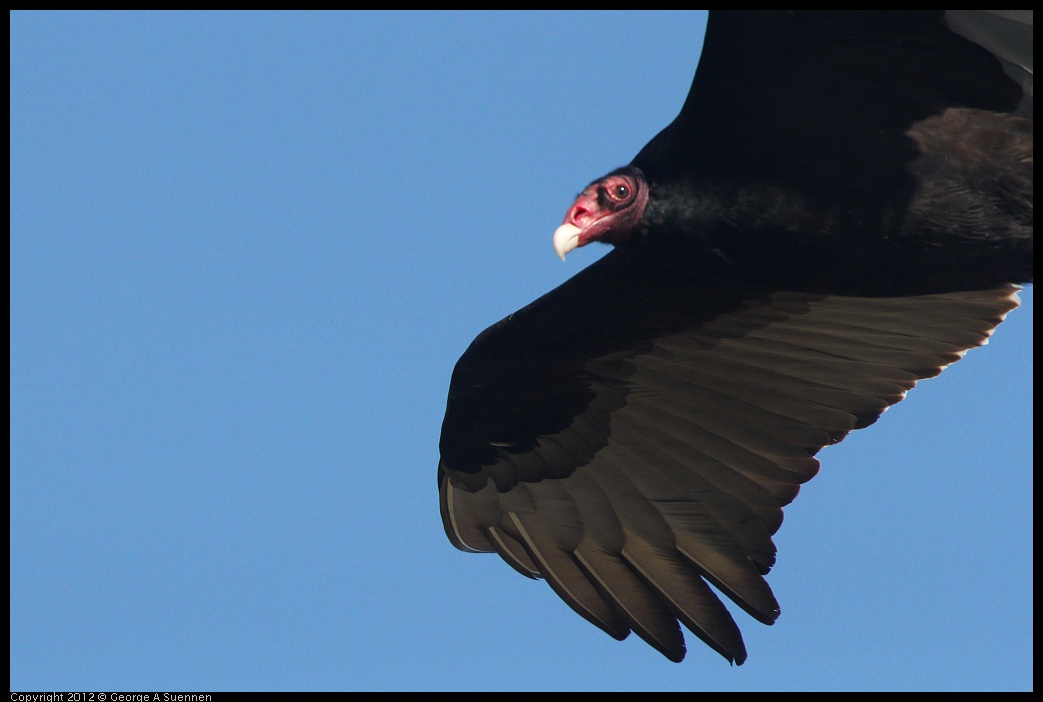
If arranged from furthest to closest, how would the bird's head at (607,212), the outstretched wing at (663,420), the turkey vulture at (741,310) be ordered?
the outstretched wing at (663,420), the bird's head at (607,212), the turkey vulture at (741,310)

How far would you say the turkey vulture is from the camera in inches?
198

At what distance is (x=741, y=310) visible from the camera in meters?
6.33

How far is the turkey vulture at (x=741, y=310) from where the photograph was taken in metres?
A: 5.04

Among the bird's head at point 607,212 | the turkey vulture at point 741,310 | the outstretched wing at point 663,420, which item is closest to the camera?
the turkey vulture at point 741,310

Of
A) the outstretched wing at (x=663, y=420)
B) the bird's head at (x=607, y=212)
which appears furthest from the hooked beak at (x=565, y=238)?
the outstretched wing at (x=663, y=420)

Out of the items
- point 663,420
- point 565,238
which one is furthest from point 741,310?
point 565,238

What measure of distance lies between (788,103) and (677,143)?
40 centimetres

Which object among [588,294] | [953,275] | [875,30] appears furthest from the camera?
[588,294]

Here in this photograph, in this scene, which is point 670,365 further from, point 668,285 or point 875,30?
point 875,30

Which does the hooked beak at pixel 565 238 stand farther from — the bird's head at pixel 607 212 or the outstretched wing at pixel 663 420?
the outstretched wing at pixel 663 420

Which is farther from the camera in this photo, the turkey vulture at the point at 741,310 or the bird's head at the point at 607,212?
the bird's head at the point at 607,212

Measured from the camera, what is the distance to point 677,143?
16.9ft

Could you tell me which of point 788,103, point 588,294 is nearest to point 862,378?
point 588,294

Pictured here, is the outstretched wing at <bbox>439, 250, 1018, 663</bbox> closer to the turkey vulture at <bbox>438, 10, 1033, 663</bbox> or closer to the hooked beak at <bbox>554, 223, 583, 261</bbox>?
the turkey vulture at <bbox>438, 10, 1033, 663</bbox>
